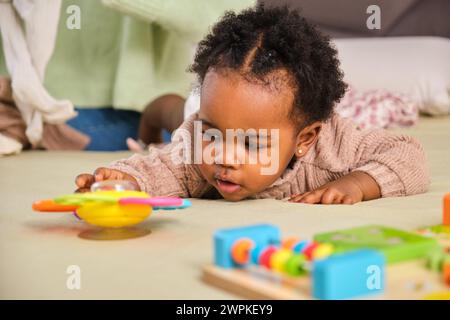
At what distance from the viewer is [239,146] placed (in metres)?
1.09

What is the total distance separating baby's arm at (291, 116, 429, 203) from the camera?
1.14m

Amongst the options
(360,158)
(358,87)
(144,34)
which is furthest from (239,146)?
(358,87)

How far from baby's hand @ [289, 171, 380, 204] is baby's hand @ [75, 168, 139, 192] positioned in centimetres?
28

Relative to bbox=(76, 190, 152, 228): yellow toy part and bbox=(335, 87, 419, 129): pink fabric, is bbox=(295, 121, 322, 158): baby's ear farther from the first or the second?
bbox=(335, 87, 419, 129): pink fabric

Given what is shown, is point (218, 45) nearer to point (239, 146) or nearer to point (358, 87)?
point (239, 146)

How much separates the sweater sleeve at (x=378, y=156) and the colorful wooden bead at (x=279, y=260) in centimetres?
54

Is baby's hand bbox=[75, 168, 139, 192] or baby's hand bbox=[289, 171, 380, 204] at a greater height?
baby's hand bbox=[75, 168, 139, 192]

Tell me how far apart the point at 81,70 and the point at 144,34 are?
228 mm

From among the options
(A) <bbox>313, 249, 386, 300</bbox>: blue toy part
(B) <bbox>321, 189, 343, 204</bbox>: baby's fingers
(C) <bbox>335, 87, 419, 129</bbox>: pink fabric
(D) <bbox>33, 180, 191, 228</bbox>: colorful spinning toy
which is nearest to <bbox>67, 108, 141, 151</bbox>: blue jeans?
(C) <bbox>335, 87, 419, 129</bbox>: pink fabric

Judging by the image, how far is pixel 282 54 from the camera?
112 centimetres

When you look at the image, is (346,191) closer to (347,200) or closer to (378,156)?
(347,200)

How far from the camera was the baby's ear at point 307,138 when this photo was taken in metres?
1.20

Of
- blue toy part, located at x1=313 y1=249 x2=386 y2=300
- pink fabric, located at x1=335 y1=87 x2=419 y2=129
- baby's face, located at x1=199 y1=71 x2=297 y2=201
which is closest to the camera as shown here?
blue toy part, located at x1=313 y1=249 x2=386 y2=300

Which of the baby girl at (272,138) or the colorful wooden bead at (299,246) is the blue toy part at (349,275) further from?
the baby girl at (272,138)
